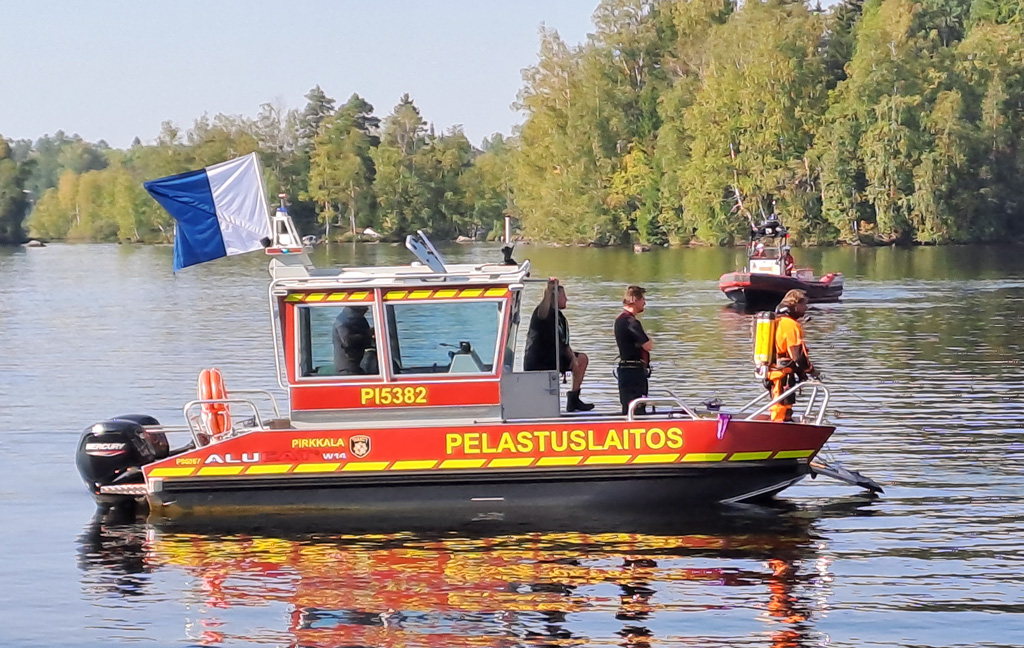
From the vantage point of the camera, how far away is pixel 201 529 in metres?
15.0

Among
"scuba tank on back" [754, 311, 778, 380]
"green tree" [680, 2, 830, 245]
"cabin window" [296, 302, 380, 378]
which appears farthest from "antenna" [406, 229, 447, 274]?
"green tree" [680, 2, 830, 245]

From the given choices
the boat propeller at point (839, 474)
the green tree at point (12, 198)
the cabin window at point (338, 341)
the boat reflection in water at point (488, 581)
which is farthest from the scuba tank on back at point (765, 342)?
the green tree at point (12, 198)

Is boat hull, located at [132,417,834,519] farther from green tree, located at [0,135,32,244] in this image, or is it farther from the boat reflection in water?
green tree, located at [0,135,32,244]

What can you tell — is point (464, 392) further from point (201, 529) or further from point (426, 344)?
point (201, 529)

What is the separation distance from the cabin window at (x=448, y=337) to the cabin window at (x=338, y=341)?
0.22m

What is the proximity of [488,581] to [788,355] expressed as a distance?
4231mm

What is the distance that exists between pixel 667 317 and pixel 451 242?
344ft

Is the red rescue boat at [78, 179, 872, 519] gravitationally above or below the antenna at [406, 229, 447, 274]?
below

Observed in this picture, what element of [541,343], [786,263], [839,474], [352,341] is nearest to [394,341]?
[352,341]

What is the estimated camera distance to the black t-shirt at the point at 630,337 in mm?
15414

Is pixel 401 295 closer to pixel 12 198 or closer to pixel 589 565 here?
pixel 589 565

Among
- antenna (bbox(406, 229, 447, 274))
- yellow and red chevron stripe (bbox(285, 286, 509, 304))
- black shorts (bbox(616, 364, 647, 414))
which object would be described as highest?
antenna (bbox(406, 229, 447, 274))

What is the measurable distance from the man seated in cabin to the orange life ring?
1529 mm

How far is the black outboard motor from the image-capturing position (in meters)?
15.5
